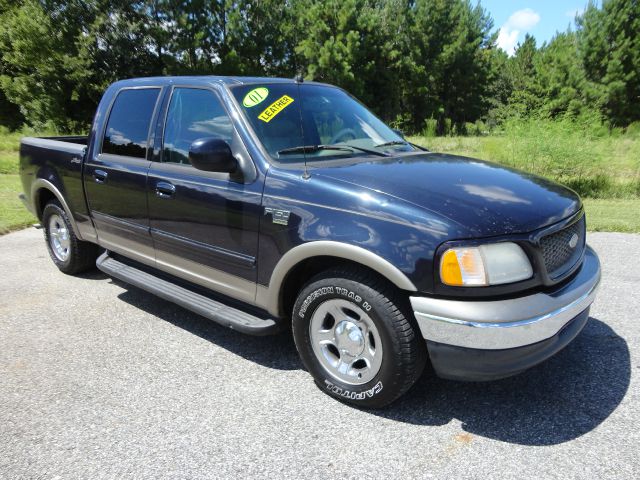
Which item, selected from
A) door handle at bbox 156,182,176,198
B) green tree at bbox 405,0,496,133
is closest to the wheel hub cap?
door handle at bbox 156,182,176,198

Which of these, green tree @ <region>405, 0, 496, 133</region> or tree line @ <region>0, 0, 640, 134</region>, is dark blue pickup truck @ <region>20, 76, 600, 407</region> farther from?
green tree @ <region>405, 0, 496, 133</region>

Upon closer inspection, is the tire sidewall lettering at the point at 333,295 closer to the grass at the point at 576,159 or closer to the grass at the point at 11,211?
the grass at the point at 11,211

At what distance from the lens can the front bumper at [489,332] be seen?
8.13 ft

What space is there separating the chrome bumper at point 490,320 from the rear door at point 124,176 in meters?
2.45

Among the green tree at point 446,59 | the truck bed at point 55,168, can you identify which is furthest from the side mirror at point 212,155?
the green tree at point 446,59

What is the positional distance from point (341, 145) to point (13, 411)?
2.68 meters

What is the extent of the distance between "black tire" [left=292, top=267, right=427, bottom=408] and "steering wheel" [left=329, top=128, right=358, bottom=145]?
118 centimetres

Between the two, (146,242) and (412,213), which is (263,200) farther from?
(146,242)

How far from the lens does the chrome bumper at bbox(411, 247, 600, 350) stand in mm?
2471

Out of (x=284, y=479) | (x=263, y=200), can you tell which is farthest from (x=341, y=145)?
(x=284, y=479)

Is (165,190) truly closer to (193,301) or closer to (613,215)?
(193,301)

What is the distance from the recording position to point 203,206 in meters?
3.47

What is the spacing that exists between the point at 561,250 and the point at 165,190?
2.69 m

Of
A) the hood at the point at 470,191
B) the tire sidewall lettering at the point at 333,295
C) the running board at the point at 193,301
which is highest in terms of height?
the hood at the point at 470,191
